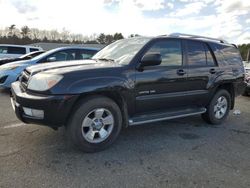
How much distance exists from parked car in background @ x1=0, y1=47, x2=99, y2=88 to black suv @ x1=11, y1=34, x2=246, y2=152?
3.57 metres

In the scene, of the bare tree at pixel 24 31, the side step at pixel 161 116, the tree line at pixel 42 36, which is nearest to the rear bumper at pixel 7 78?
the side step at pixel 161 116

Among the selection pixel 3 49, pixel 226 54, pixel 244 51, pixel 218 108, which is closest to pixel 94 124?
pixel 218 108

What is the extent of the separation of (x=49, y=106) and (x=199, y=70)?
299cm

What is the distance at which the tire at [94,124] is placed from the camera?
360 cm

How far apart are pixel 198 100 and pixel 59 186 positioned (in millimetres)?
3292

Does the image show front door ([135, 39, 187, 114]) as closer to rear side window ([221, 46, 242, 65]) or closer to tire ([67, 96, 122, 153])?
tire ([67, 96, 122, 153])

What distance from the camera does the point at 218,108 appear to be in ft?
18.5

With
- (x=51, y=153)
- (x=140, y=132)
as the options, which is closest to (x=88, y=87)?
(x=51, y=153)

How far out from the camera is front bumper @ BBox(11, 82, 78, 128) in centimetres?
338

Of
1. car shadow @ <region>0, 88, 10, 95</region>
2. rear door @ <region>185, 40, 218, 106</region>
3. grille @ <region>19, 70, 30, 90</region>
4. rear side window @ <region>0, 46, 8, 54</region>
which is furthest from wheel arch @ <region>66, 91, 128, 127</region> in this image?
rear side window @ <region>0, 46, 8, 54</region>

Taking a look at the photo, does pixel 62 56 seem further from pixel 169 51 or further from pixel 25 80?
pixel 169 51

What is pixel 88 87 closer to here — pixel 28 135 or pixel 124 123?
pixel 124 123

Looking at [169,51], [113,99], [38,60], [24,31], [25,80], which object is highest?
[24,31]

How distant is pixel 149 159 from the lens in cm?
365
